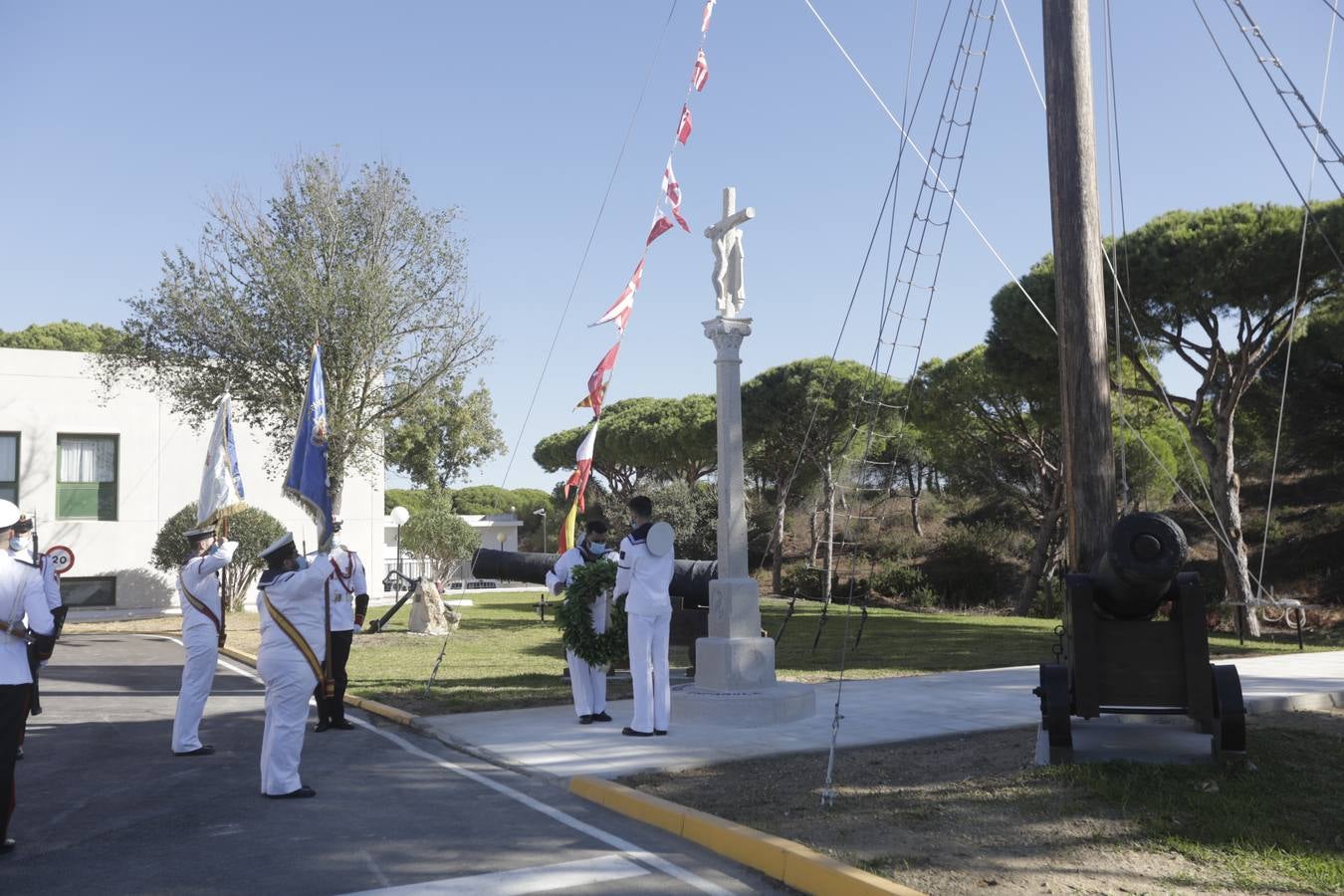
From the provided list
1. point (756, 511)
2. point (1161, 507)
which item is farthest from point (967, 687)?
point (756, 511)

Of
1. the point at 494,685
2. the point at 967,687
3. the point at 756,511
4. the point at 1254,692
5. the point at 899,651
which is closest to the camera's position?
the point at 1254,692

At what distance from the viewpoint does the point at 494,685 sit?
13164mm

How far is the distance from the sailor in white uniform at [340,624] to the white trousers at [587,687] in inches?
88.4

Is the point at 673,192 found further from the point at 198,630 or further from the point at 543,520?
the point at 543,520

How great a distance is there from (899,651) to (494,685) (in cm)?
747

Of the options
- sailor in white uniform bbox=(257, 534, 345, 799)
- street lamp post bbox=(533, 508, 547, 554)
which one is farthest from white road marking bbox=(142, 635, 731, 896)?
street lamp post bbox=(533, 508, 547, 554)

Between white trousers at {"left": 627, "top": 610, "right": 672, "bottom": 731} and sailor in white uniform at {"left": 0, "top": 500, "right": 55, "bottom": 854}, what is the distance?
4.56 metres

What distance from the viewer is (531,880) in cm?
522

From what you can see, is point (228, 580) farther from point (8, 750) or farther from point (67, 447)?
point (8, 750)

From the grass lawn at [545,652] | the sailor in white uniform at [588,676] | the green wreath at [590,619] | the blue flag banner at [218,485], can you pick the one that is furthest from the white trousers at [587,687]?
the blue flag banner at [218,485]

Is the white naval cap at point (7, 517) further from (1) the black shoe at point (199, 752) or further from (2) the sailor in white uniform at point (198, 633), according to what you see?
(1) the black shoe at point (199, 752)

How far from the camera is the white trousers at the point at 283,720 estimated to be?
7070 mm

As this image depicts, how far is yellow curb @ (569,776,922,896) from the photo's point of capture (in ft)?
16.0

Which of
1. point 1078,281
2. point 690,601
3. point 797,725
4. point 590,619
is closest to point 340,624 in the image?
point 590,619
